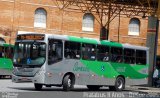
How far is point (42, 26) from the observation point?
199 feet

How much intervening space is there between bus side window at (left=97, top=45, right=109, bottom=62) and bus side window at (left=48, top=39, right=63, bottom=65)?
3.16 metres

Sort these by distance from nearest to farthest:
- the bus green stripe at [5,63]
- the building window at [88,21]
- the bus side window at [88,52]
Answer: the bus side window at [88,52] < the bus green stripe at [5,63] < the building window at [88,21]

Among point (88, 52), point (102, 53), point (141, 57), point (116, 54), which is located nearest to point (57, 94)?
point (88, 52)

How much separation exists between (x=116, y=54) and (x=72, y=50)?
3.96 meters

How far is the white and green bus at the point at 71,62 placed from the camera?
2639 cm

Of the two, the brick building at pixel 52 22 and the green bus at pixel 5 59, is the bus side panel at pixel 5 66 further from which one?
the brick building at pixel 52 22

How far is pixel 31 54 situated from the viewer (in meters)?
26.5

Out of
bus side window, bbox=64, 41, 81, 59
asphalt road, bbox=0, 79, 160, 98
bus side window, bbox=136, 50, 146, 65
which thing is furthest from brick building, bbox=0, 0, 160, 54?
bus side window, bbox=64, 41, 81, 59

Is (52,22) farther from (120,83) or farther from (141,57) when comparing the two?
(120,83)

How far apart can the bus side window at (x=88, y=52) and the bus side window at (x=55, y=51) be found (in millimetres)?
1845

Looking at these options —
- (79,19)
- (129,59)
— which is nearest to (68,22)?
(79,19)

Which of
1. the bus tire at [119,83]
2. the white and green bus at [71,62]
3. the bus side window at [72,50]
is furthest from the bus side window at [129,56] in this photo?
the bus side window at [72,50]

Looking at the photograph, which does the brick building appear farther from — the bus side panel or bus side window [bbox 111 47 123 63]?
bus side window [bbox 111 47 123 63]

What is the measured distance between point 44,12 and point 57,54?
113 ft
